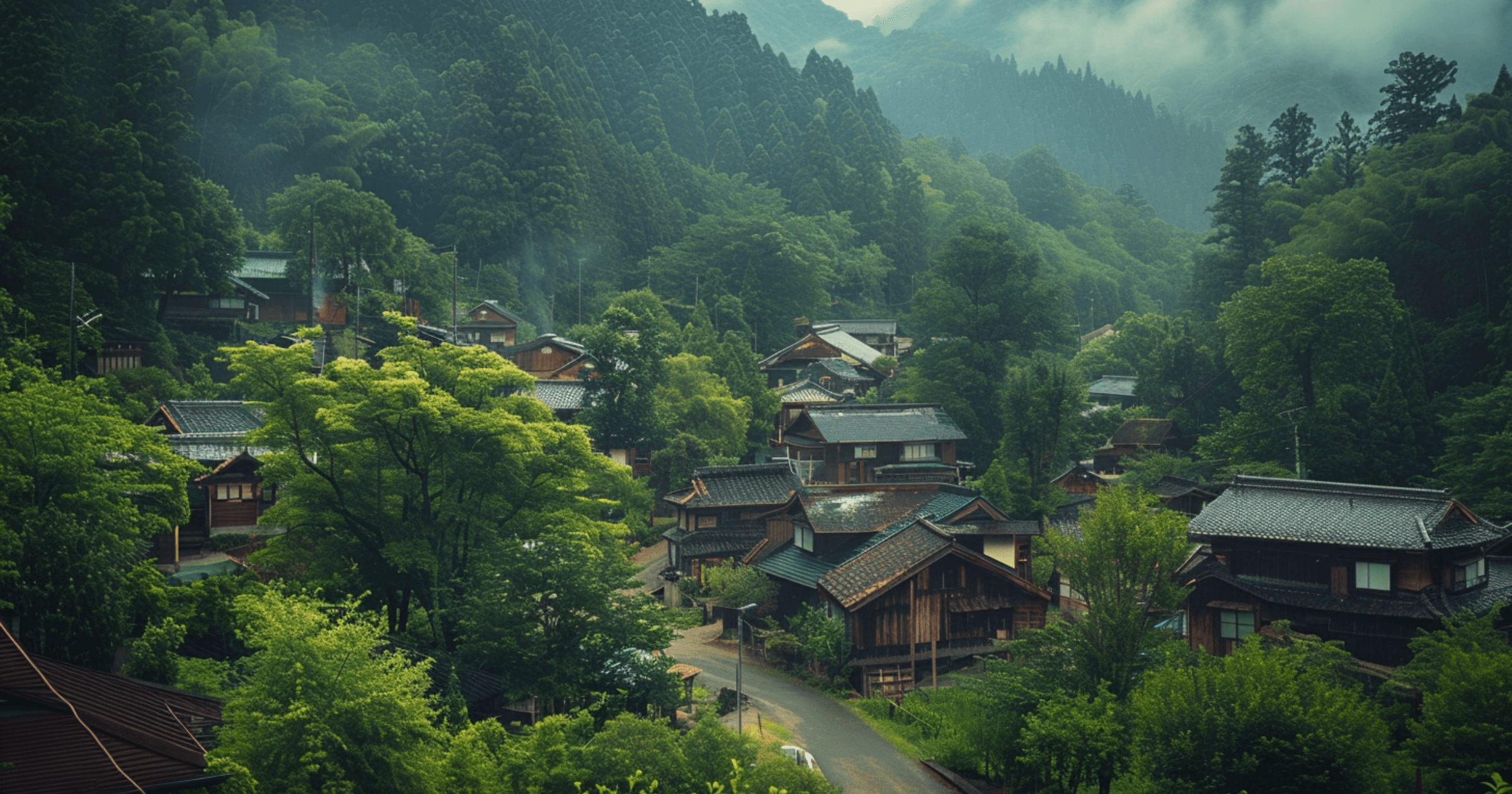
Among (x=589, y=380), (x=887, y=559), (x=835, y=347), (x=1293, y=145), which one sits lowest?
(x=887, y=559)

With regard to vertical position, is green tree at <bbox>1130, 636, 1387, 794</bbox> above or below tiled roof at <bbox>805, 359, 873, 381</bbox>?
below

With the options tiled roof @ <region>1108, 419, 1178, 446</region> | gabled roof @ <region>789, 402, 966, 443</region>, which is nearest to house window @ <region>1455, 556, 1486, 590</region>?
tiled roof @ <region>1108, 419, 1178, 446</region>

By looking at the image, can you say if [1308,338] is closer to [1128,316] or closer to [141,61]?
[1128,316]

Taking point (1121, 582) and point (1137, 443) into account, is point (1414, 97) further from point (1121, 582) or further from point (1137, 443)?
point (1121, 582)

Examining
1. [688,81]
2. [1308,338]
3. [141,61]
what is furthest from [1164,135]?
[141,61]

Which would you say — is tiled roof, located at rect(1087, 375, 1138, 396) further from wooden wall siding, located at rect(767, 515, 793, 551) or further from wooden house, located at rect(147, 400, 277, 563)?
wooden house, located at rect(147, 400, 277, 563)

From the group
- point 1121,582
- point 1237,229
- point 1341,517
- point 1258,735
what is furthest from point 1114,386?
point 1258,735
